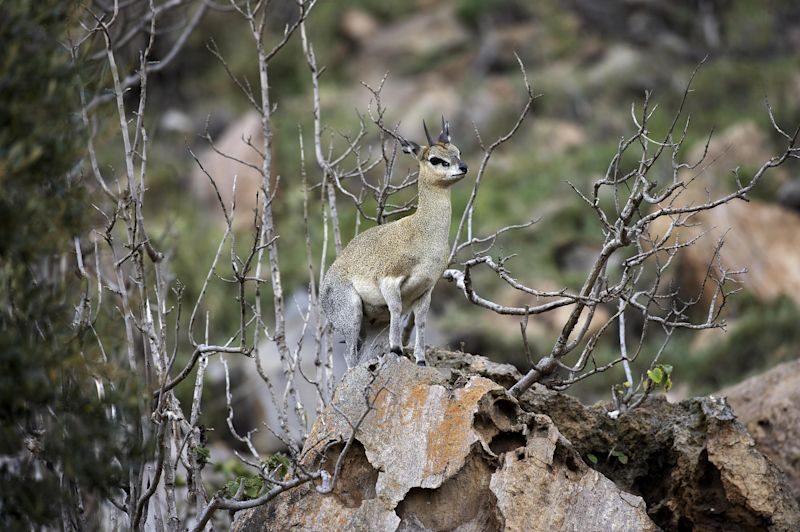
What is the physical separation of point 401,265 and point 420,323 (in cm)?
57

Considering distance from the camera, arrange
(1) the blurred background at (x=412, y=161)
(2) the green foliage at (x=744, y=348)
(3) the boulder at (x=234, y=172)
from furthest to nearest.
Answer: (3) the boulder at (x=234, y=172) → (2) the green foliage at (x=744, y=348) → (1) the blurred background at (x=412, y=161)

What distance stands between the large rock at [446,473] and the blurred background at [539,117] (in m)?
12.1

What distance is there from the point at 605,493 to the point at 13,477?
436 cm

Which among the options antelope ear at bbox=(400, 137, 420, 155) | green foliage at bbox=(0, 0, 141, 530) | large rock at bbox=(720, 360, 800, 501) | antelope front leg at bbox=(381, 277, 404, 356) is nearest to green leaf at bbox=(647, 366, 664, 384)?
antelope front leg at bbox=(381, 277, 404, 356)

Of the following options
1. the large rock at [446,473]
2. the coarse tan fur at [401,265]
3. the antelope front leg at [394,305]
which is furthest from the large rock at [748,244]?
the large rock at [446,473]

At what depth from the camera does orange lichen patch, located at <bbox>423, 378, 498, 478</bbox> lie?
8.61m

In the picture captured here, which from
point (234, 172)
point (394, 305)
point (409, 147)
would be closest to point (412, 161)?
point (234, 172)

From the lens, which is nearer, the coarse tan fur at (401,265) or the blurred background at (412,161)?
the blurred background at (412,161)

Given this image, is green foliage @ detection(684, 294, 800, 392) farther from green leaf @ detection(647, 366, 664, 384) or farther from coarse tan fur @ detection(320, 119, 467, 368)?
coarse tan fur @ detection(320, 119, 467, 368)

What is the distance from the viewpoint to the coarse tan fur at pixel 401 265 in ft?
33.4

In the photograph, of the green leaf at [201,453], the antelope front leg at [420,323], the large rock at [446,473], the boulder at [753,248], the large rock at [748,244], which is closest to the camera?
the large rock at [446,473]

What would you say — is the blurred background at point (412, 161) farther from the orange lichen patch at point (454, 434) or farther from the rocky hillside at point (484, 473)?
the orange lichen patch at point (454, 434)

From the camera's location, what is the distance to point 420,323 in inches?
404

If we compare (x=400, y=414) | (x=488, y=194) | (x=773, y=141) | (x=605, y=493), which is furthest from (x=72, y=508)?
(x=773, y=141)
